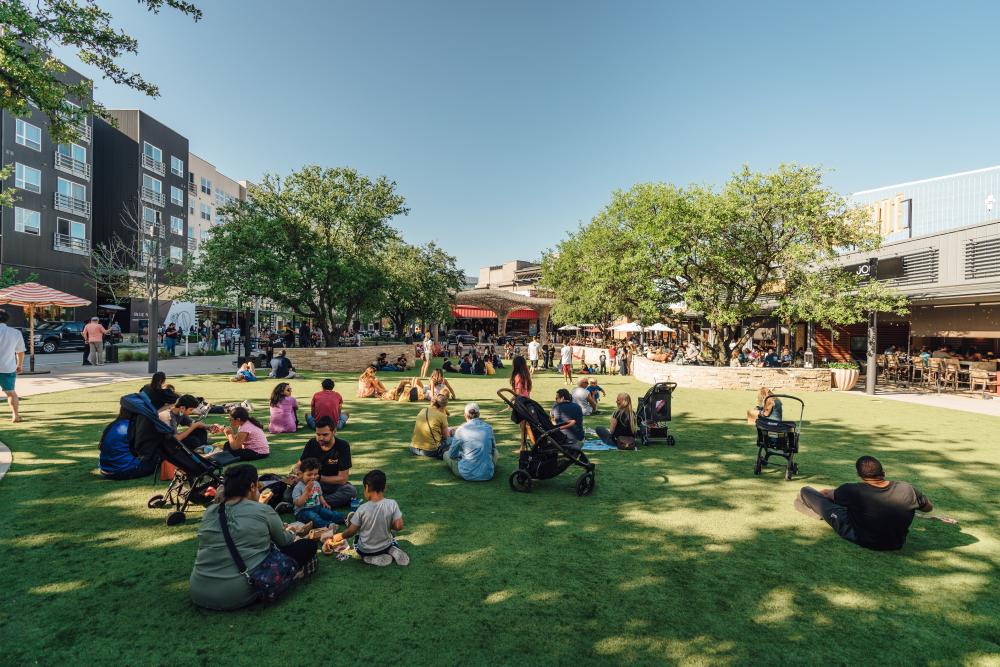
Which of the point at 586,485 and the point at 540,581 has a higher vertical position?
the point at 586,485

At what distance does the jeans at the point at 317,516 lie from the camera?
5.03 metres

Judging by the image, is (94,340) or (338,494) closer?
(338,494)

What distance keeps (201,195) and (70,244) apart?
22356 millimetres

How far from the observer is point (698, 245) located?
59.6 ft

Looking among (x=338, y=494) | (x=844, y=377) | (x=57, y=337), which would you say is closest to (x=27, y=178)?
(x=57, y=337)

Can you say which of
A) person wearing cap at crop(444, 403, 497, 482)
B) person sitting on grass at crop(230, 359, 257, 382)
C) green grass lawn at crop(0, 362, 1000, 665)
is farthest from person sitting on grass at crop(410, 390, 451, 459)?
person sitting on grass at crop(230, 359, 257, 382)

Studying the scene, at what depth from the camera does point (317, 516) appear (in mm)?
5059

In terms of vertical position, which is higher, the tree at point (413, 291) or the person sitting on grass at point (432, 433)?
the tree at point (413, 291)

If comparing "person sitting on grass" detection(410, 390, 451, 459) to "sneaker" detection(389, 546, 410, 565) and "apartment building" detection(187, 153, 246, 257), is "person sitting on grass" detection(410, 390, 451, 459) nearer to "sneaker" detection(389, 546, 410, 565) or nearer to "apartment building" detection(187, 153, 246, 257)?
"sneaker" detection(389, 546, 410, 565)

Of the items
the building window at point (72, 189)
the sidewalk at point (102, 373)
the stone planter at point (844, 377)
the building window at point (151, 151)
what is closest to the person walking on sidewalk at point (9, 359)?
the sidewalk at point (102, 373)

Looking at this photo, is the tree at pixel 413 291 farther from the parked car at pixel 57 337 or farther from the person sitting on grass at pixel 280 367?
the parked car at pixel 57 337

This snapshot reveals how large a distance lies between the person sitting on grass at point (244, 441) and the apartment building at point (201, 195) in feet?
168

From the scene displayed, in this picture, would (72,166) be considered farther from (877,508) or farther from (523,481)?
(877,508)

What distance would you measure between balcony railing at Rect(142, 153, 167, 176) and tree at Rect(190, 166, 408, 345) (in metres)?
27.9
